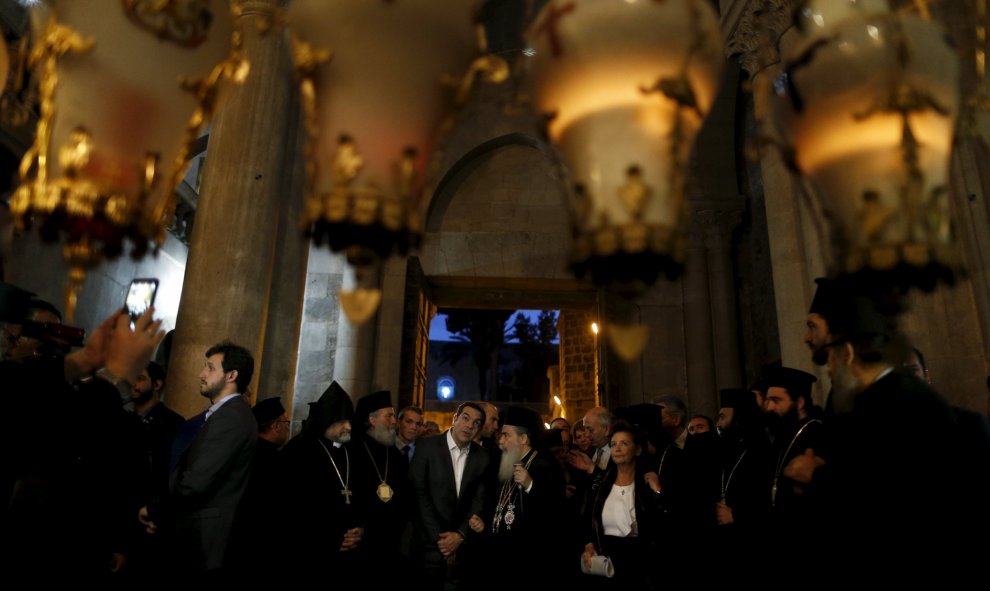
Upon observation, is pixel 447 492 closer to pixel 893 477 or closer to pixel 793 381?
pixel 793 381

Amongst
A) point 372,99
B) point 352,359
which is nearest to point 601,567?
point 372,99

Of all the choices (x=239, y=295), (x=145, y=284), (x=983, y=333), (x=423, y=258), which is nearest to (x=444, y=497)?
(x=239, y=295)

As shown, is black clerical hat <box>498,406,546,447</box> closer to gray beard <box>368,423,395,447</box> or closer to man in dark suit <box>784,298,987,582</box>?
gray beard <box>368,423,395,447</box>

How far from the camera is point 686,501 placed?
3.68 meters

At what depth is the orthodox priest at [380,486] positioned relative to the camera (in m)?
4.18

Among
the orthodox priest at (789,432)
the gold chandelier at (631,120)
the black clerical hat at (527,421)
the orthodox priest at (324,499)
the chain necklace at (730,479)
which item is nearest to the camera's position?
the gold chandelier at (631,120)

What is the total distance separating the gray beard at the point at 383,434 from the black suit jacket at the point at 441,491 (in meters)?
0.25

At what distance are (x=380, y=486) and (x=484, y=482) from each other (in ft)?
2.42

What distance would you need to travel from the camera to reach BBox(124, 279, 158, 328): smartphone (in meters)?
11.2

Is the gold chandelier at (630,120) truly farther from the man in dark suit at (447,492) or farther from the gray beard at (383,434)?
the gray beard at (383,434)

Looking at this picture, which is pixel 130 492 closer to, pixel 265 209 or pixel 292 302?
pixel 265 209

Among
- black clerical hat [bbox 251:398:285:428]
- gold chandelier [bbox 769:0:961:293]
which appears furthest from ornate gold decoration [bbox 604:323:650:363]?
black clerical hat [bbox 251:398:285:428]

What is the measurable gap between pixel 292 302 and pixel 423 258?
3313mm

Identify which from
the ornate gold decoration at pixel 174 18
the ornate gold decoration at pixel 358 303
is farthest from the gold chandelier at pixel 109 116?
the ornate gold decoration at pixel 358 303
